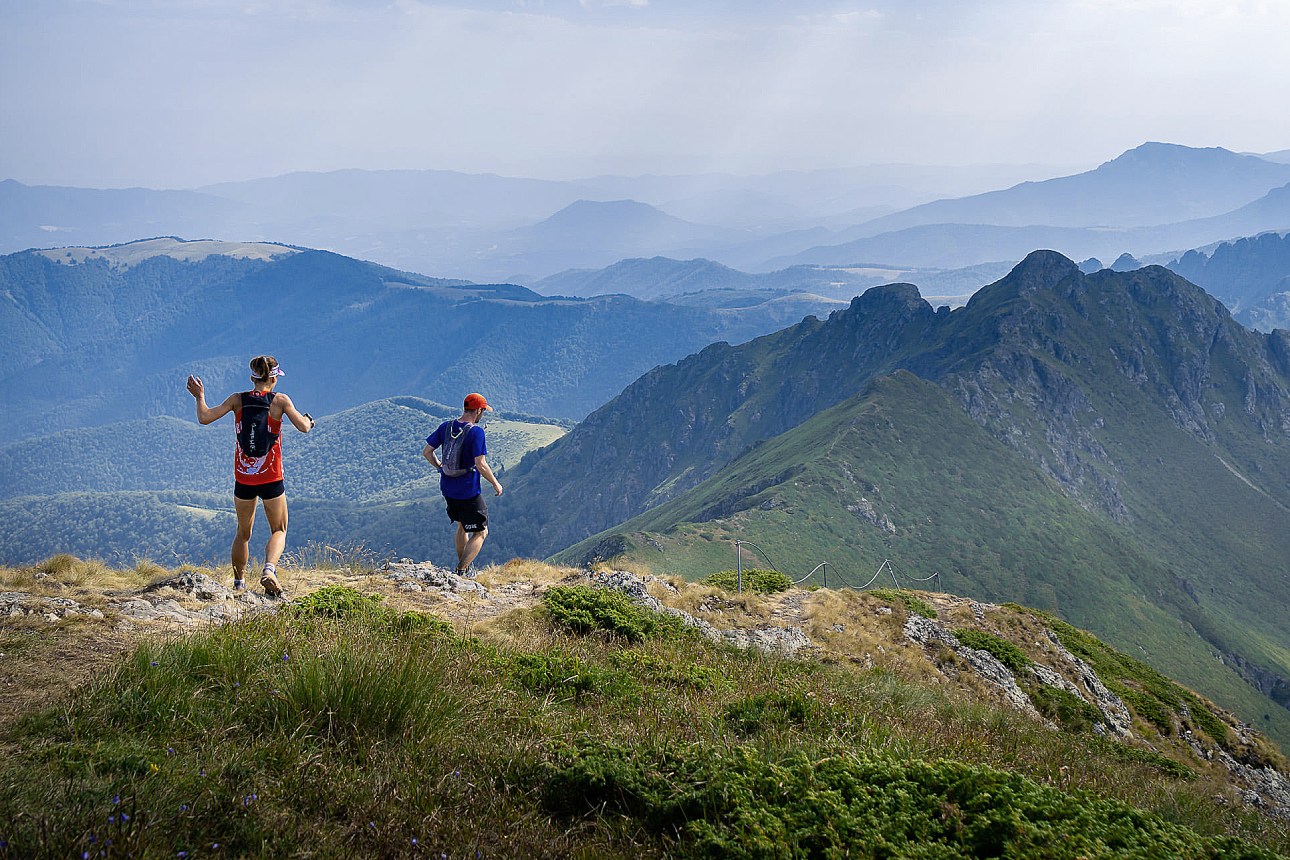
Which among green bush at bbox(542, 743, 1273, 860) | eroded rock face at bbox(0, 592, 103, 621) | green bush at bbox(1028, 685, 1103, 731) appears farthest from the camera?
green bush at bbox(1028, 685, 1103, 731)

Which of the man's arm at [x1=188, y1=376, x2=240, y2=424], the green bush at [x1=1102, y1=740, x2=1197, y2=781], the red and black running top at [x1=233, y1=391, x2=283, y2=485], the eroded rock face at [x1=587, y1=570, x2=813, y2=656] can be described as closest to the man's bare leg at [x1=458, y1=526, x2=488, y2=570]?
the eroded rock face at [x1=587, y1=570, x2=813, y2=656]

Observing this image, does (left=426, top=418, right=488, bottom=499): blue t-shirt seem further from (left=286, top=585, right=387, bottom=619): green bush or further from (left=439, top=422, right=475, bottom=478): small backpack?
(left=286, top=585, right=387, bottom=619): green bush

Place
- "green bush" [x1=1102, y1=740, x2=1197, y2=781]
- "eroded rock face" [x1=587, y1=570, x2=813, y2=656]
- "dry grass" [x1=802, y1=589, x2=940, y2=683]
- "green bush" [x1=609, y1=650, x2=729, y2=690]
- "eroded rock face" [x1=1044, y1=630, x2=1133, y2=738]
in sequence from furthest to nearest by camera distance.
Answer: "eroded rock face" [x1=1044, y1=630, x2=1133, y2=738]
"dry grass" [x1=802, y1=589, x2=940, y2=683]
"eroded rock face" [x1=587, y1=570, x2=813, y2=656]
"green bush" [x1=1102, y1=740, x2=1197, y2=781]
"green bush" [x1=609, y1=650, x2=729, y2=690]

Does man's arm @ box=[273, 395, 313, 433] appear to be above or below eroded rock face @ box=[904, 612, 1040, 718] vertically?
above

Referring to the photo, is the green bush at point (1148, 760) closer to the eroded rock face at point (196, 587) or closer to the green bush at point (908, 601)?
the green bush at point (908, 601)

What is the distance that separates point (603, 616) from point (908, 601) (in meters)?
10.9

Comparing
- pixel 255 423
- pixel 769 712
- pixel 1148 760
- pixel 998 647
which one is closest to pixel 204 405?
pixel 255 423

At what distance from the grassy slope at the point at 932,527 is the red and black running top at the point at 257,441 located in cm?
8585

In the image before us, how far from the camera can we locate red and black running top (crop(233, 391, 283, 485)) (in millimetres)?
10227

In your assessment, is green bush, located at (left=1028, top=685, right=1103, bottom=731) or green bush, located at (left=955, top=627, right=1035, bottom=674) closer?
green bush, located at (left=1028, top=685, right=1103, bottom=731)

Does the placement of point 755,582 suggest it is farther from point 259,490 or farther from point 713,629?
point 259,490

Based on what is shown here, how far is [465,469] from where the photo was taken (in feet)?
42.8

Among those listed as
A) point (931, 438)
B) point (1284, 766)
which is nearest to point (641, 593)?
A: point (1284, 766)

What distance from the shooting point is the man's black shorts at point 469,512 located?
43.9 feet
